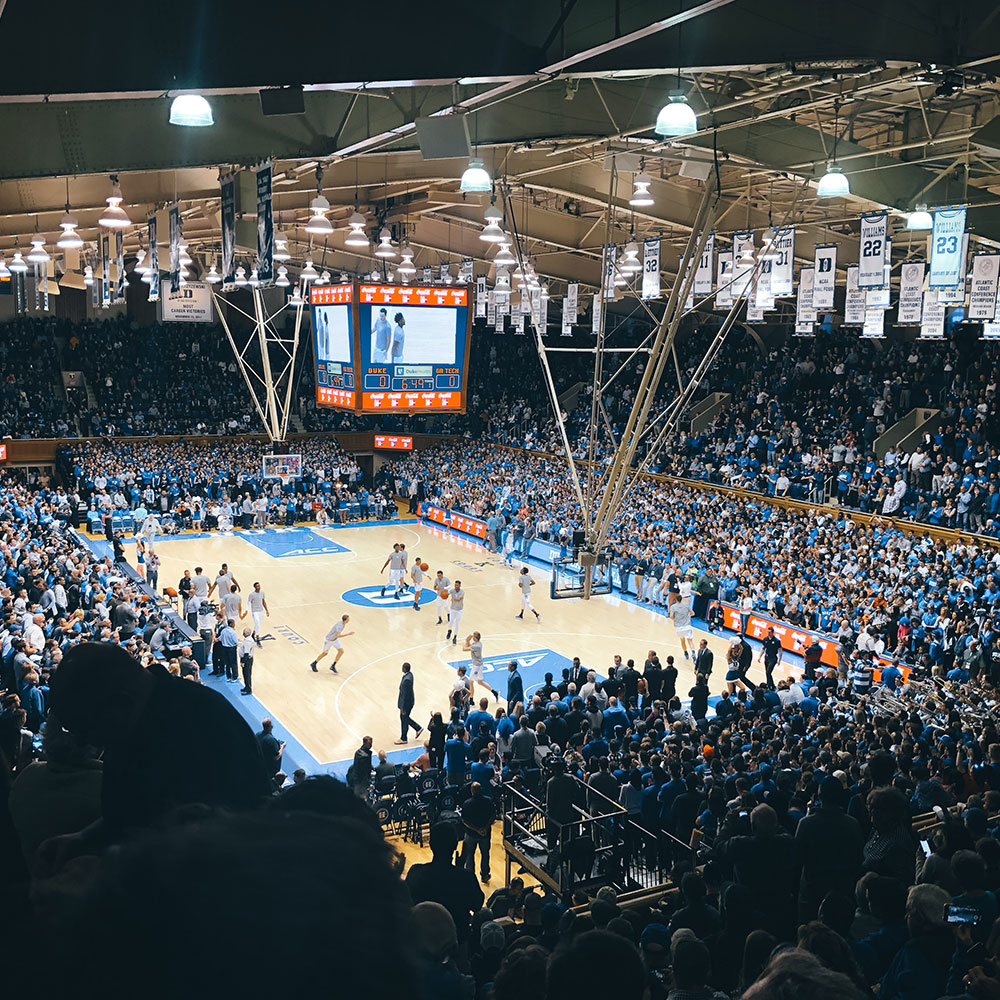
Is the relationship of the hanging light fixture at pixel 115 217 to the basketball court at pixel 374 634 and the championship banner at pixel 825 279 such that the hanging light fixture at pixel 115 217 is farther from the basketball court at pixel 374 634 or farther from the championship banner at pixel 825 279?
the championship banner at pixel 825 279

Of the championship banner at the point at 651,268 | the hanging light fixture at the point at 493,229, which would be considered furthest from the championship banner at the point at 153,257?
the championship banner at the point at 651,268

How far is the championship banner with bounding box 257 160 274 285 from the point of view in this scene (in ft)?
39.0

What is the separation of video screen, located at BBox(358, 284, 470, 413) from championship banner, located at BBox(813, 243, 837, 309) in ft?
24.9

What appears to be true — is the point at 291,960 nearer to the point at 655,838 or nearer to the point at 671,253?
the point at 655,838

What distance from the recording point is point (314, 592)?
88.3 feet

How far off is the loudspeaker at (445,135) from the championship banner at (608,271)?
30.8ft

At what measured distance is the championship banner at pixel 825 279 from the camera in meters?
19.4

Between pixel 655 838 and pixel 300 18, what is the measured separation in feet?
26.1

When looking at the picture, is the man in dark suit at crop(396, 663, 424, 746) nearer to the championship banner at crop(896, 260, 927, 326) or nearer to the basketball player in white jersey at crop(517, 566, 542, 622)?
the basketball player in white jersey at crop(517, 566, 542, 622)

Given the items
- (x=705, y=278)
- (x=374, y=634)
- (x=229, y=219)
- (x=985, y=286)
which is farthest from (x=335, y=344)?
(x=985, y=286)

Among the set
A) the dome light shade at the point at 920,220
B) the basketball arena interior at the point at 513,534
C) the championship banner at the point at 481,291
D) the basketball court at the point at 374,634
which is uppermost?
the championship banner at the point at 481,291

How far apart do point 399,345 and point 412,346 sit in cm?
30

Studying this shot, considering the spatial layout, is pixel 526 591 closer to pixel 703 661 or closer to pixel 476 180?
pixel 703 661

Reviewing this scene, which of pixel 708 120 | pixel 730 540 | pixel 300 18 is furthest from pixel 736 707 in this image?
pixel 730 540
